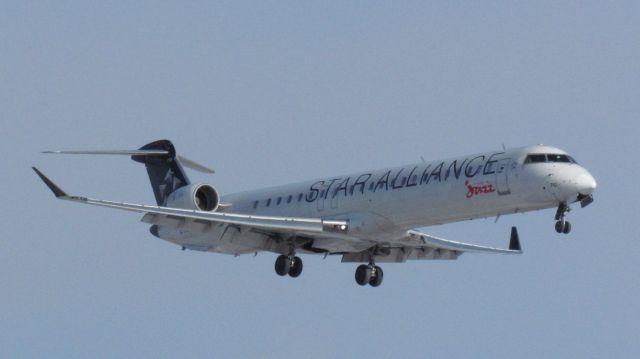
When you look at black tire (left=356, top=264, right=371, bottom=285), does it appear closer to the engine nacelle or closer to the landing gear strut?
the engine nacelle

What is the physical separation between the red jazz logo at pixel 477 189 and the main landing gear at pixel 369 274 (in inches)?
250

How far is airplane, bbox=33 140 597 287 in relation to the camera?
3712cm

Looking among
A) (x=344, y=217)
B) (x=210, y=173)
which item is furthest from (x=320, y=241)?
(x=210, y=173)

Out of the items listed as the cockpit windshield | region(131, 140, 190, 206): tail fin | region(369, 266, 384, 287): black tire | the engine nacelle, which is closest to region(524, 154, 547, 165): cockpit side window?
the cockpit windshield

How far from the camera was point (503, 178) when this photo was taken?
122 ft

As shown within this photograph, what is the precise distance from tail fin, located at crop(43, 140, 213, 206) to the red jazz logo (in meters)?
11.3

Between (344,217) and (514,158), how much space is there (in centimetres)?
525

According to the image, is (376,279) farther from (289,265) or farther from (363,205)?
(363,205)

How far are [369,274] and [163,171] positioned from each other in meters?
7.78

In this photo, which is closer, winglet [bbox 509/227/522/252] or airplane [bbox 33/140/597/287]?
airplane [bbox 33/140/597/287]

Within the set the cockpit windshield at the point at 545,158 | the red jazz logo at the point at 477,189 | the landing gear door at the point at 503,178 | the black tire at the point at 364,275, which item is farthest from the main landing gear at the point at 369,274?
the cockpit windshield at the point at 545,158

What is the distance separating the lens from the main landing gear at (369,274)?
142 ft

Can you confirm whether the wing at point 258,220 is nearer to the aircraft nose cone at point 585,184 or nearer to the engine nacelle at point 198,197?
the engine nacelle at point 198,197

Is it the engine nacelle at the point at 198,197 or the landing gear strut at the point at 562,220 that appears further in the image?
the engine nacelle at the point at 198,197
